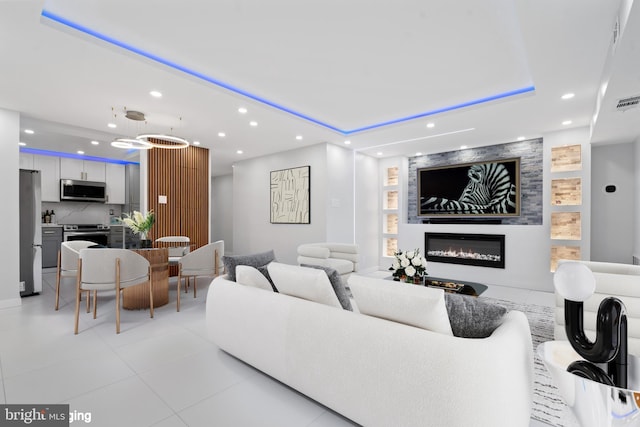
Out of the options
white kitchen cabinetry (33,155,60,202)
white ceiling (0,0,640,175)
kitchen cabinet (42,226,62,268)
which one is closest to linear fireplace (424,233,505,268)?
white ceiling (0,0,640,175)

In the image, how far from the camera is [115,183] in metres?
7.70

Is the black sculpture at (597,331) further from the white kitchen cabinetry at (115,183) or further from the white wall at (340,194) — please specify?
the white kitchen cabinetry at (115,183)

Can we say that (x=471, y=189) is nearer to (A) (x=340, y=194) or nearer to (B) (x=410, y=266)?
(A) (x=340, y=194)

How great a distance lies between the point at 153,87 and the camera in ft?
11.2

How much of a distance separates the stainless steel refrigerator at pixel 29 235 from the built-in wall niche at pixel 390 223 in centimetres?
658

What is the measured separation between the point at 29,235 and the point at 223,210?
6.10 m

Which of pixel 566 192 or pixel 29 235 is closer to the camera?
pixel 29 235

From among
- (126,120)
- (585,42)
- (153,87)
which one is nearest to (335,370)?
(585,42)

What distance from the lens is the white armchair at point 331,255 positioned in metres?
4.80

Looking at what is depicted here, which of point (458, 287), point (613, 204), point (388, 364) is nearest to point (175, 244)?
point (458, 287)

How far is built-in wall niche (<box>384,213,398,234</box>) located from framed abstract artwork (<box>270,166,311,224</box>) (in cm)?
229

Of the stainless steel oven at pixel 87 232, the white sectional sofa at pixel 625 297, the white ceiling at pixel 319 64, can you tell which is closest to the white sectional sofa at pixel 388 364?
the white sectional sofa at pixel 625 297

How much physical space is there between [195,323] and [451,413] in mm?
2877

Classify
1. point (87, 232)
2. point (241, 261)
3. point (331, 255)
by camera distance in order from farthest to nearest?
point (87, 232) → point (331, 255) → point (241, 261)
